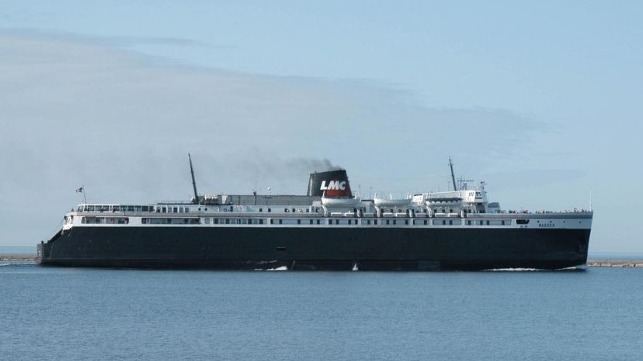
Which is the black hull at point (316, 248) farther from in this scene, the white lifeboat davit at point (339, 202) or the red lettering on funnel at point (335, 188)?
the red lettering on funnel at point (335, 188)

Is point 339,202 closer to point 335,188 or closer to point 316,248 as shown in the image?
point 335,188

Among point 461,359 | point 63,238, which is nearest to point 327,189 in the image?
point 63,238

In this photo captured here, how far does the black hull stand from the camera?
302ft

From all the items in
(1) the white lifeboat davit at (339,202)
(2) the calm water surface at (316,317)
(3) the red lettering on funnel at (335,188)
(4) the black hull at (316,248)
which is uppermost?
(3) the red lettering on funnel at (335,188)

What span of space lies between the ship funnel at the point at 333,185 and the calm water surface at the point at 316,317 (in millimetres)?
7961

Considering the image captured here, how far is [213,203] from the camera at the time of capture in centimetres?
9331

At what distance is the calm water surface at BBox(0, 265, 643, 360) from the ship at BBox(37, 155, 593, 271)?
12.9 feet

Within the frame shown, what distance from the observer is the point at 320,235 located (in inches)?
3679

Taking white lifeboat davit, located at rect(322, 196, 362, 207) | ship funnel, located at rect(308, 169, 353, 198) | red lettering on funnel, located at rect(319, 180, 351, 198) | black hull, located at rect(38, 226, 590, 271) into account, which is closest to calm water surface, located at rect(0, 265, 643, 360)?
black hull, located at rect(38, 226, 590, 271)

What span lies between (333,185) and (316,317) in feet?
119

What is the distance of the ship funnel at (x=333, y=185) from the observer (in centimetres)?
9475

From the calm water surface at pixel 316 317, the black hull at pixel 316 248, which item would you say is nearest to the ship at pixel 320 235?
the black hull at pixel 316 248

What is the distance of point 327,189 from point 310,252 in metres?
5.16

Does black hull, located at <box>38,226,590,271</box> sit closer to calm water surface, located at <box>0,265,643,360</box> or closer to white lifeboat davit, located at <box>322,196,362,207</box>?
white lifeboat davit, located at <box>322,196,362,207</box>
